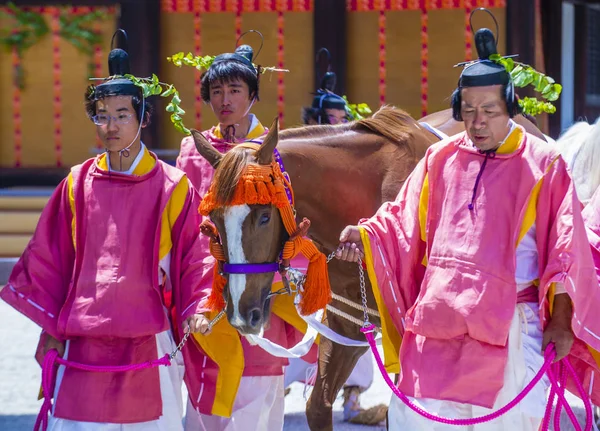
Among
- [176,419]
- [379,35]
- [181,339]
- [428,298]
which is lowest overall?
[176,419]

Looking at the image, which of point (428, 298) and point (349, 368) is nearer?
point (428, 298)

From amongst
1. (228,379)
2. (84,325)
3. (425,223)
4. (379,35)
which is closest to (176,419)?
(228,379)

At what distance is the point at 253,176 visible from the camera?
349cm

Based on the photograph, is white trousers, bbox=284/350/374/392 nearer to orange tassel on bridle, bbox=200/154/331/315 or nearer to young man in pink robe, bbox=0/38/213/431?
young man in pink robe, bbox=0/38/213/431

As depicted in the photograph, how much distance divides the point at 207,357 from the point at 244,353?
0.18m

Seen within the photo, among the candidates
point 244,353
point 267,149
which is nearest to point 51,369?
point 244,353

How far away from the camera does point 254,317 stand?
3.46m

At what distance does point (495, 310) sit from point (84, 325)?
1493 mm

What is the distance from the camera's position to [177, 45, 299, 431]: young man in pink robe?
4.15 metres

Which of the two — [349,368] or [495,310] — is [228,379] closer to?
[349,368]

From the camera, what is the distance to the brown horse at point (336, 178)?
3701 mm

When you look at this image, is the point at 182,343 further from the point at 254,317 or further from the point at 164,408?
the point at 254,317

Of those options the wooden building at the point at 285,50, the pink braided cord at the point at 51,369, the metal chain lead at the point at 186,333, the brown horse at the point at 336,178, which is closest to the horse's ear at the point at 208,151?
the brown horse at the point at 336,178

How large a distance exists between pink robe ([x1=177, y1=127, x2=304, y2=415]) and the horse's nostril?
0.70 m
